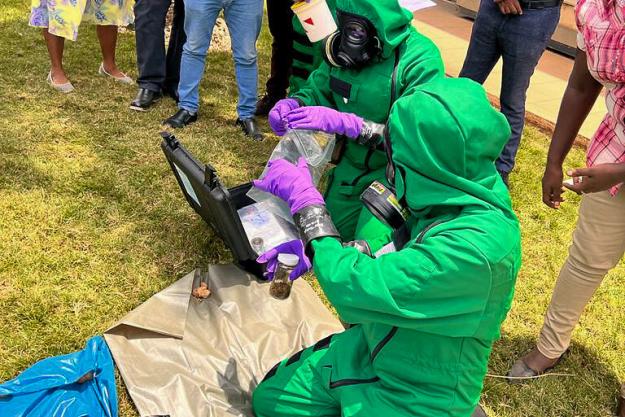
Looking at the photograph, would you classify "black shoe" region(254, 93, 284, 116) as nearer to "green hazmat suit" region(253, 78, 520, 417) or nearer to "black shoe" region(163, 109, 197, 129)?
"black shoe" region(163, 109, 197, 129)

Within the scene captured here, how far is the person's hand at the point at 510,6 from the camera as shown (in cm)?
353

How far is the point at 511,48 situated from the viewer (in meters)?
3.69

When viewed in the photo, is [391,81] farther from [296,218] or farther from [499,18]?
[499,18]

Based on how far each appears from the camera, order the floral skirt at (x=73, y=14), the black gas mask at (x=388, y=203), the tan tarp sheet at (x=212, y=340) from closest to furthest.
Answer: the black gas mask at (x=388, y=203)
the tan tarp sheet at (x=212, y=340)
the floral skirt at (x=73, y=14)

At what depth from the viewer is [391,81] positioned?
2.44 metres

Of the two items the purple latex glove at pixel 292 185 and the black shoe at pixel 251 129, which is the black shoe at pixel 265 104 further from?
the purple latex glove at pixel 292 185

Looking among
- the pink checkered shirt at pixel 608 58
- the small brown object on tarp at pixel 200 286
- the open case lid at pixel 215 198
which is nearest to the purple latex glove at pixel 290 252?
the open case lid at pixel 215 198

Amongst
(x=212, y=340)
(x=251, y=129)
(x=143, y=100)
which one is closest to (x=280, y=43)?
(x=251, y=129)

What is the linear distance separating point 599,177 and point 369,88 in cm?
96

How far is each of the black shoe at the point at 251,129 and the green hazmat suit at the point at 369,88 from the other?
1726 mm

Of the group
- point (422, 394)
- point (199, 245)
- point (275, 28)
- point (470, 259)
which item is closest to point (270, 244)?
point (199, 245)

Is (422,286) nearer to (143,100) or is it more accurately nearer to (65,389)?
(65,389)

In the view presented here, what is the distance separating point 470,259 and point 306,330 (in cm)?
141

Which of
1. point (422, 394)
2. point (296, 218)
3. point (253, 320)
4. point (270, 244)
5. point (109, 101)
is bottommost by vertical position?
point (109, 101)
